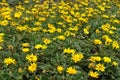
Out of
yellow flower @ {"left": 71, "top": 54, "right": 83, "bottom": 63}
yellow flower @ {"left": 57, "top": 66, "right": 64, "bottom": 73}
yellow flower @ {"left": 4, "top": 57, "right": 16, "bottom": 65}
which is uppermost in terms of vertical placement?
yellow flower @ {"left": 4, "top": 57, "right": 16, "bottom": 65}

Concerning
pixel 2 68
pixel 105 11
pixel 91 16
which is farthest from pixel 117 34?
pixel 2 68

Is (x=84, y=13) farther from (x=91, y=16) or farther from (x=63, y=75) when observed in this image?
(x=63, y=75)

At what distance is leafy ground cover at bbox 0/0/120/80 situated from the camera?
190 inches

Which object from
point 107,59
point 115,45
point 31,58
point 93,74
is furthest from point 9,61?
point 115,45

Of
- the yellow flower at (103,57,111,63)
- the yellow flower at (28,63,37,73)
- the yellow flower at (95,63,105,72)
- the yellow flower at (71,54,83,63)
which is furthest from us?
the yellow flower at (103,57,111,63)

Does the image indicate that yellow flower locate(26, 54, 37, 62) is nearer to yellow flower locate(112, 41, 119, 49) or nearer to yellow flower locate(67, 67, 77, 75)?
yellow flower locate(67, 67, 77, 75)

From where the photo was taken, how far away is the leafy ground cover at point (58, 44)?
4.82 metres

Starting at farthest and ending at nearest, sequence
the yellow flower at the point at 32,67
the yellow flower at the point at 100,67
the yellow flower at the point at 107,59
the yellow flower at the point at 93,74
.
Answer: the yellow flower at the point at 107,59, the yellow flower at the point at 100,67, the yellow flower at the point at 93,74, the yellow flower at the point at 32,67

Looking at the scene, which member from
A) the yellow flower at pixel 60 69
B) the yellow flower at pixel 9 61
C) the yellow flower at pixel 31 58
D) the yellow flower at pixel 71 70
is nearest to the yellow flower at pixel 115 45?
the yellow flower at pixel 71 70

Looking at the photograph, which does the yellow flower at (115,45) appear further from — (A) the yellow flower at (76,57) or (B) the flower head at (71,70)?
(B) the flower head at (71,70)

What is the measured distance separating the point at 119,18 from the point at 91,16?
0.86 m

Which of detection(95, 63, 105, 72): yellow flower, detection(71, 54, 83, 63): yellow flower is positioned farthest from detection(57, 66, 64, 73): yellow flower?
detection(95, 63, 105, 72): yellow flower

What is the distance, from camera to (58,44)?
5.52 metres

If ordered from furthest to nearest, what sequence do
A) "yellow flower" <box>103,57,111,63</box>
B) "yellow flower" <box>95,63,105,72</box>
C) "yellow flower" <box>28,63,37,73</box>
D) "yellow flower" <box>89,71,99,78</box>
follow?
"yellow flower" <box>103,57,111,63</box>, "yellow flower" <box>95,63,105,72</box>, "yellow flower" <box>89,71,99,78</box>, "yellow flower" <box>28,63,37,73</box>
